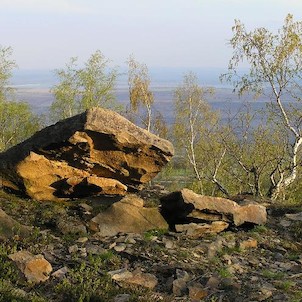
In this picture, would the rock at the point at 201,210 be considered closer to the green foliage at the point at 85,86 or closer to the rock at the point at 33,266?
the rock at the point at 33,266

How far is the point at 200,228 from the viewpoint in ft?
44.3

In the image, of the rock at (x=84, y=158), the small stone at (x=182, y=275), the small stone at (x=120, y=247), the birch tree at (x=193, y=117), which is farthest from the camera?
the birch tree at (x=193, y=117)

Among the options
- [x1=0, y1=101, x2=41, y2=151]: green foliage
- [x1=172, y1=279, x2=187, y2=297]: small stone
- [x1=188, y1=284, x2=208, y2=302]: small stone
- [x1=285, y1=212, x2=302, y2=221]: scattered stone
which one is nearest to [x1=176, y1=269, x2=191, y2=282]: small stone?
[x1=172, y1=279, x2=187, y2=297]: small stone

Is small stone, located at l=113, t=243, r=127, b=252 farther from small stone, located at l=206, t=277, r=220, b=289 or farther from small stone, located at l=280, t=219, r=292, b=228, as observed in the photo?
small stone, located at l=280, t=219, r=292, b=228

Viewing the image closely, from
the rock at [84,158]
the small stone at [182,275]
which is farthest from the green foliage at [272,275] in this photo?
the rock at [84,158]

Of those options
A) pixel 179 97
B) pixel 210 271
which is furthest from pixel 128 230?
pixel 179 97

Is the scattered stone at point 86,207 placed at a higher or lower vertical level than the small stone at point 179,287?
higher

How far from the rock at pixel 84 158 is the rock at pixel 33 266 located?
4833mm

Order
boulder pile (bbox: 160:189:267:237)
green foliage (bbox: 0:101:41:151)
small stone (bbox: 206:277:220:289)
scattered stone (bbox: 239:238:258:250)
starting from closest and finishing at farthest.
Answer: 1. small stone (bbox: 206:277:220:289)
2. scattered stone (bbox: 239:238:258:250)
3. boulder pile (bbox: 160:189:267:237)
4. green foliage (bbox: 0:101:41:151)

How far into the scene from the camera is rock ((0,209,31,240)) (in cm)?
1103

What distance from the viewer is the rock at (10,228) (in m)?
11.0

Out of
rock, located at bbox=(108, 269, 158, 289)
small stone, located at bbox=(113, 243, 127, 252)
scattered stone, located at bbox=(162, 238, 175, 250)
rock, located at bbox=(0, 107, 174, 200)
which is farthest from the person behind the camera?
rock, located at bbox=(0, 107, 174, 200)

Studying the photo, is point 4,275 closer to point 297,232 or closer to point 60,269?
point 60,269

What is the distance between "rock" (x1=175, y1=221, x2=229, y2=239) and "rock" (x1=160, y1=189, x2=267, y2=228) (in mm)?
175
